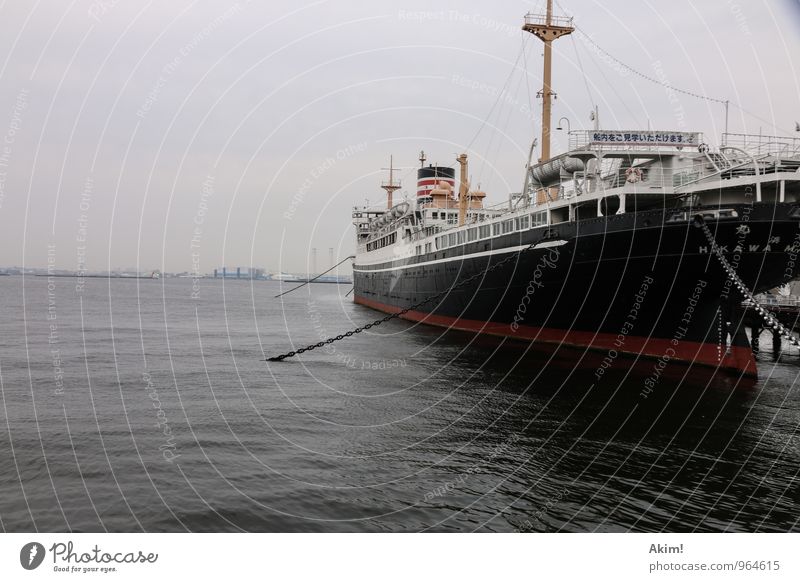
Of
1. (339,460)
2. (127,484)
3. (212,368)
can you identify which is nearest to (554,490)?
(339,460)

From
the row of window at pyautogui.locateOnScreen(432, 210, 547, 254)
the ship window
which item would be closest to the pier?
the ship window

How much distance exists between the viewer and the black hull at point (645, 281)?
81.6 feet

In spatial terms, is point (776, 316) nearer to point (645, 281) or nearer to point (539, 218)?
point (539, 218)

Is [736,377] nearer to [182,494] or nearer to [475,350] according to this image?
[475,350]

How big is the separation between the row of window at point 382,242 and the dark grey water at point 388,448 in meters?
35.4

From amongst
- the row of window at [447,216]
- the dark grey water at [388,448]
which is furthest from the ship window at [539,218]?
the row of window at [447,216]

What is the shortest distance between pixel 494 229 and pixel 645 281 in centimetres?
1148

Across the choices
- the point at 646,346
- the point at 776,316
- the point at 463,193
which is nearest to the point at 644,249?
the point at 646,346

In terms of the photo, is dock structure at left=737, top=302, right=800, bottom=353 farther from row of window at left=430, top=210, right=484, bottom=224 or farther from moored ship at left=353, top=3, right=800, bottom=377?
row of window at left=430, top=210, right=484, bottom=224

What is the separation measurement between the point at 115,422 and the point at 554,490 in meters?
12.7

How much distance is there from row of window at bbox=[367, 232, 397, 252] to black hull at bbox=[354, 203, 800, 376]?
2863cm

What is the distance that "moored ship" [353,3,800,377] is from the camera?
24.8 m

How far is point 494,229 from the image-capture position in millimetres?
36531

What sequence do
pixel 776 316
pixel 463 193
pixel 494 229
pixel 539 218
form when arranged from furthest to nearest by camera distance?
pixel 463 193 < pixel 776 316 < pixel 494 229 < pixel 539 218
